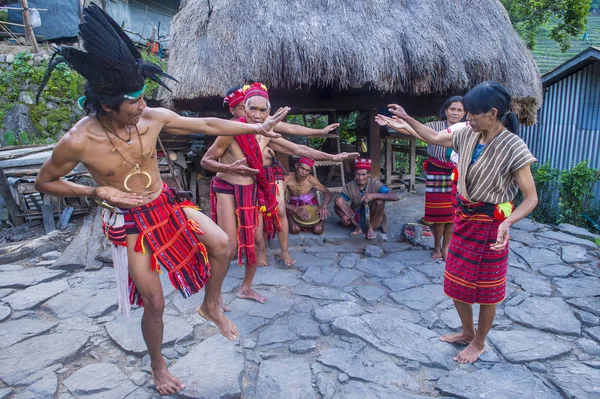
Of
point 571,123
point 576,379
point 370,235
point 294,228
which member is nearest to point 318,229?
point 294,228

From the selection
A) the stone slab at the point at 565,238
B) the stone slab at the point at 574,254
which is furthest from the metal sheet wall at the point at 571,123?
the stone slab at the point at 574,254

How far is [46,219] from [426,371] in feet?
20.5

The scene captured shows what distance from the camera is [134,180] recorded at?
7.80 feet

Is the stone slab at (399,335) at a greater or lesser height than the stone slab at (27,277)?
lesser

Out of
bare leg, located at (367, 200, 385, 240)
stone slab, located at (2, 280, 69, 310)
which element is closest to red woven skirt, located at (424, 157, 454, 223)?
bare leg, located at (367, 200, 385, 240)

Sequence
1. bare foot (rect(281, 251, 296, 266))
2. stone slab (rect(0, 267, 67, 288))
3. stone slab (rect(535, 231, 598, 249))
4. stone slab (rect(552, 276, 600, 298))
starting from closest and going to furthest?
stone slab (rect(552, 276, 600, 298)) → stone slab (rect(0, 267, 67, 288)) → bare foot (rect(281, 251, 296, 266)) → stone slab (rect(535, 231, 598, 249))

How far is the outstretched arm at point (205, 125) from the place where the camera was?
252 centimetres

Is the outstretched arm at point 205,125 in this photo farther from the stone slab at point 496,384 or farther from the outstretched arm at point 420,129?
the stone slab at point 496,384

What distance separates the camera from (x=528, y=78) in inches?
247

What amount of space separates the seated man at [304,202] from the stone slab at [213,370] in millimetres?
2643

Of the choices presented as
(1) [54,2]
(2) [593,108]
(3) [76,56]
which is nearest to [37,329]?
(3) [76,56]

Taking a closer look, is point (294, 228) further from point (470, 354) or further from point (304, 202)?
point (470, 354)

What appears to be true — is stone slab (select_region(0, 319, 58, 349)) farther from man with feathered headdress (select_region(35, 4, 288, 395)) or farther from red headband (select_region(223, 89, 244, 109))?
red headband (select_region(223, 89, 244, 109))

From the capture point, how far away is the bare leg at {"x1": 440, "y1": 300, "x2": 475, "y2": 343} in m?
2.84
